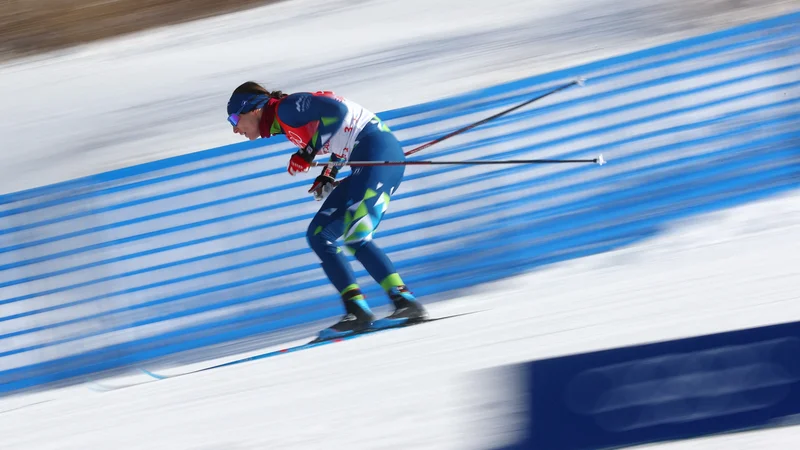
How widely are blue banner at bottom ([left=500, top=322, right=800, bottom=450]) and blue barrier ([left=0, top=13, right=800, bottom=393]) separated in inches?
72.6

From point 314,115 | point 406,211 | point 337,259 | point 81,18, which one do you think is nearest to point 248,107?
point 314,115

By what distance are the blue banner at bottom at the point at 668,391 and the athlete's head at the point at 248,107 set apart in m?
1.63

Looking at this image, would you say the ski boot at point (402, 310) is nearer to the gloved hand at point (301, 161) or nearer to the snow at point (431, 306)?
the snow at point (431, 306)

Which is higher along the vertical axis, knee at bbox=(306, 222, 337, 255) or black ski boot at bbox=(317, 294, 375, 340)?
knee at bbox=(306, 222, 337, 255)

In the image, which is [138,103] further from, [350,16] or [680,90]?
[680,90]

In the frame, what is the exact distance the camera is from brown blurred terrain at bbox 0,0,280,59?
580cm

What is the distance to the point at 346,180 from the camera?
11.6ft

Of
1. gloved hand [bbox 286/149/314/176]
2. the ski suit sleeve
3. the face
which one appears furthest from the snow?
the face

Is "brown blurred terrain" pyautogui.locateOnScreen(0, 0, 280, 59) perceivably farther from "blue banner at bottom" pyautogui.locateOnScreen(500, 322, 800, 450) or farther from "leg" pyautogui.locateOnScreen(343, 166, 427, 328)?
"blue banner at bottom" pyautogui.locateOnScreen(500, 322, 800, 450)

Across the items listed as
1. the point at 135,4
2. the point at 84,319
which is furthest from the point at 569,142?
the point at 135,4

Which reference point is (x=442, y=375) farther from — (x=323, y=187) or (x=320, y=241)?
(x=323, y=187)

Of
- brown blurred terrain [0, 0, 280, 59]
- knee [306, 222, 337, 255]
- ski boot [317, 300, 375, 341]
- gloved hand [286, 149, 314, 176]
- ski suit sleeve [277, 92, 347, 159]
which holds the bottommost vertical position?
ski boot [317, 300, 375, 341]

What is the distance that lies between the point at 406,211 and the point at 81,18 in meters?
3.07

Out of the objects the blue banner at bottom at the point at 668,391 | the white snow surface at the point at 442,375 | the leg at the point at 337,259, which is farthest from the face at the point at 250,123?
the blue banner at bottom at the point at 668,391
